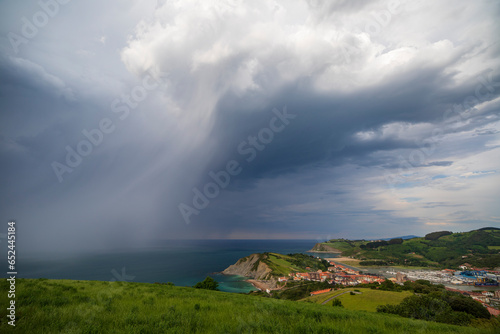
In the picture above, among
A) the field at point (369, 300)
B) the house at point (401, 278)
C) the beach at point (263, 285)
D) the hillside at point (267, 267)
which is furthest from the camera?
the hillside at point (267, 267)

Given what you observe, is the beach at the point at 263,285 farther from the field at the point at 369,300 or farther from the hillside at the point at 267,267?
the field at the point at 369,300

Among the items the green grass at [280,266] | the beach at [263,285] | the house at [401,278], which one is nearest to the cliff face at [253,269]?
the green grass at [280,266]

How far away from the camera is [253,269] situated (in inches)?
5615

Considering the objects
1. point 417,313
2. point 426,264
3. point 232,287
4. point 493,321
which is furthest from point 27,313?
point 426,264

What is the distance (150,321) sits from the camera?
5.27 m

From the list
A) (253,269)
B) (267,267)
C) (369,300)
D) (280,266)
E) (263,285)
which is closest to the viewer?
(369,300)

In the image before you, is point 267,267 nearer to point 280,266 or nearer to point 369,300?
point 280,266

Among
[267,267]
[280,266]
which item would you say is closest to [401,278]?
[280,266]

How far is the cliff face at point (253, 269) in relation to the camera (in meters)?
130

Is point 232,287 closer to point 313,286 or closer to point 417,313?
point 313,286

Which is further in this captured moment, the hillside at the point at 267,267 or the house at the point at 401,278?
the hillside at the point at 267,267

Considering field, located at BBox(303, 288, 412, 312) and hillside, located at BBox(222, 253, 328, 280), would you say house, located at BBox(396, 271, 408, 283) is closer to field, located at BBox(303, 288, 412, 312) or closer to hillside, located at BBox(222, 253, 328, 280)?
hillside, located at BBox(222, 253, 328, 280)

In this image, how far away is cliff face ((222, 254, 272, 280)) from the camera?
130375mm

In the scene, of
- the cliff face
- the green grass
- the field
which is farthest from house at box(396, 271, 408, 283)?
the cliff face
